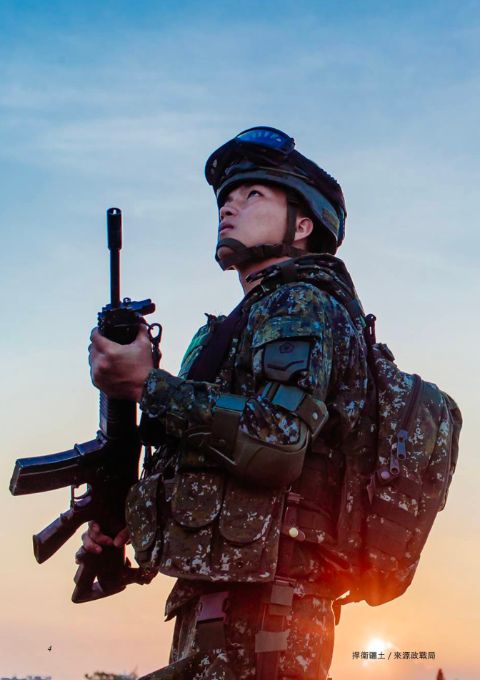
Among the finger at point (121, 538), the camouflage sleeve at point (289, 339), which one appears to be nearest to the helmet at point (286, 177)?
the camouflage sleeve at point (289, 339)

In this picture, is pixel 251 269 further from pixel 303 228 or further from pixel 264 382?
pixel 264 382

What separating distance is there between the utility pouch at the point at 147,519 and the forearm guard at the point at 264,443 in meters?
0.48

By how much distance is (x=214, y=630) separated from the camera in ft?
14.5

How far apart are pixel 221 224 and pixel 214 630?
2.44 meters

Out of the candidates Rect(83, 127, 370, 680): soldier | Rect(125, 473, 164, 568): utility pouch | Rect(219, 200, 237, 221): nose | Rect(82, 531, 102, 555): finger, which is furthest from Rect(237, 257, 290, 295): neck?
Rect(82, 531, 102, 555): finger

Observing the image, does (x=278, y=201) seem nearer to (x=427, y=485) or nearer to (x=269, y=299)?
(x=269, y=299)

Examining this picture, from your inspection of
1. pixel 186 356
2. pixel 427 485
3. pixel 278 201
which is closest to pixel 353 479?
pixel 427 485

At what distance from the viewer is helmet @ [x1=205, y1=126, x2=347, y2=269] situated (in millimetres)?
5793

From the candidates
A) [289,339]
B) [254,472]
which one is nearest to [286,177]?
[289,339]

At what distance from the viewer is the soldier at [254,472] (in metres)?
4.40

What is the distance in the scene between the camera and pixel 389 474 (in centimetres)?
484

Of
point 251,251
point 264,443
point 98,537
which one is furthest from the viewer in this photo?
point 98,537

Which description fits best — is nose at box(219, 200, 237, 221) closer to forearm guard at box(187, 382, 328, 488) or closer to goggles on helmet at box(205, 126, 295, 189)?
goggles on helmet at box(205, 126, 295, 189)

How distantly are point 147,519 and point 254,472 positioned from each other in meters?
0.74
